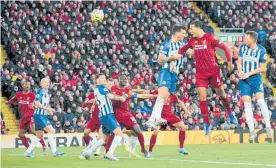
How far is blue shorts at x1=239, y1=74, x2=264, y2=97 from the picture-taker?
1980 centimetres

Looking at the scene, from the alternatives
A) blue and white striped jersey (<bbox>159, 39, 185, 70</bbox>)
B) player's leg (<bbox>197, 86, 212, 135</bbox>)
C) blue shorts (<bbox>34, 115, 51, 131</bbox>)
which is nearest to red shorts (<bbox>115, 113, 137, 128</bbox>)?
blue and white striped jersey (<bbox>159, 39, 185, 70</bbox>)

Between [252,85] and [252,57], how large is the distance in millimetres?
706

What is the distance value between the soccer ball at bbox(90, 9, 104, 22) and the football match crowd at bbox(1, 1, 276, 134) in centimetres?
111

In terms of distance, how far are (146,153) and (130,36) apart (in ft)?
56.8

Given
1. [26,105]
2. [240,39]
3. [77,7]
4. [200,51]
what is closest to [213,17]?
[240,39]

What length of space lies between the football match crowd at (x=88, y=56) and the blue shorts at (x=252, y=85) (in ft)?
41.2

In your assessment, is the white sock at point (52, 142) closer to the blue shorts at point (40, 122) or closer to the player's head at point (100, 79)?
the blue shorts at point (40, 122)

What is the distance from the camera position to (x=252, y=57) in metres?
19.6

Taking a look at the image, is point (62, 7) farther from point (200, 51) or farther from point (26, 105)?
point (200, 51)

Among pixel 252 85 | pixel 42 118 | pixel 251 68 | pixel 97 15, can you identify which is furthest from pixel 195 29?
pixel 97 15

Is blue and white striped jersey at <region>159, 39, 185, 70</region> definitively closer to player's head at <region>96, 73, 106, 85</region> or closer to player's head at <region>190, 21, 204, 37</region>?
player's head at <region>190, 21, 204, 37</region>

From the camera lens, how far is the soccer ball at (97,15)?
3572 cm

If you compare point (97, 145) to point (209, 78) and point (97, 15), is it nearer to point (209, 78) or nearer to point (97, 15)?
point (209, 78)

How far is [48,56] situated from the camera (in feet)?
115
